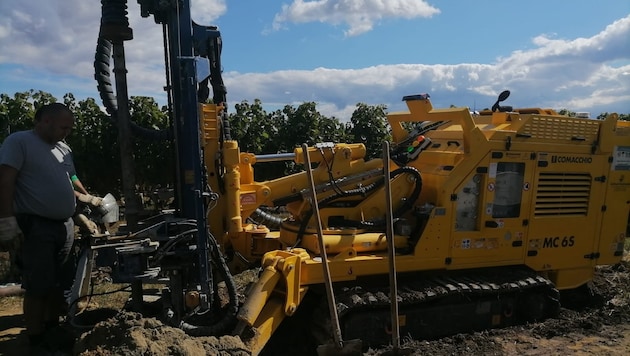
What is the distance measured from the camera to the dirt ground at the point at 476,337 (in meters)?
3.77

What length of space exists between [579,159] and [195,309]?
15.3 ft

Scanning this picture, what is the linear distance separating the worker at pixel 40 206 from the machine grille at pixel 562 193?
5.05m

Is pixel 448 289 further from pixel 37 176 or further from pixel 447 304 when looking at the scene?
pixel 37 176

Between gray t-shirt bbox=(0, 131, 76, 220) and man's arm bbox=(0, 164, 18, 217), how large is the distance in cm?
5

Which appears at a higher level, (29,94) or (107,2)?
(107,2)

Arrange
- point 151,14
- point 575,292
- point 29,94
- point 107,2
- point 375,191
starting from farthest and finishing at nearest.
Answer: point 29,94 → point 575,292 → point 375,191 → point 151,14 → point 107,2

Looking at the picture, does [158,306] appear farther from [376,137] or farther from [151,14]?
[376,137]

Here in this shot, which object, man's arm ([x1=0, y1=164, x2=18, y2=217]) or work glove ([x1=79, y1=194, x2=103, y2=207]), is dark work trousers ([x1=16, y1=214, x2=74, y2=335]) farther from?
work glove ([x1=79, y1=194, x2=103, y2=207])

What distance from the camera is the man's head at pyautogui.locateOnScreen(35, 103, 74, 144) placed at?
4.77 metres

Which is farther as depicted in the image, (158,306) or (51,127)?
(158,306)

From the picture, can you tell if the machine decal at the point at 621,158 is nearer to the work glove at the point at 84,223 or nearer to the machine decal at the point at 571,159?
the machine decal at the point at 571,159

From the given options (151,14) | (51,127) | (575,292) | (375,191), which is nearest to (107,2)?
(151,14)

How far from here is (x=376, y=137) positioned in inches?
510

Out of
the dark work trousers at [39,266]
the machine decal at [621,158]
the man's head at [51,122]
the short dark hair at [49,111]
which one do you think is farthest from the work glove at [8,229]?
the machine decal at [621,158]
